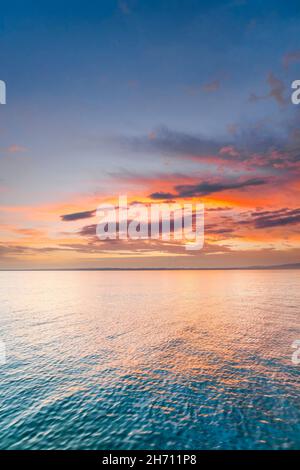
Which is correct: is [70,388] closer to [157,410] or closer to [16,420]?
[16,420]

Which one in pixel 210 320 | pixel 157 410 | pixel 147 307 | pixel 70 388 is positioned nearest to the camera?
pixel 157 410

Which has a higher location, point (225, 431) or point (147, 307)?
point (225, 431)

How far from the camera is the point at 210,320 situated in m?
76.3

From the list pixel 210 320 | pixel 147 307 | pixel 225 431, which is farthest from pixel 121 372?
pixel 147 307

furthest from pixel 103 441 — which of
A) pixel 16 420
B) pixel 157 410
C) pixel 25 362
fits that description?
pixel 25 362

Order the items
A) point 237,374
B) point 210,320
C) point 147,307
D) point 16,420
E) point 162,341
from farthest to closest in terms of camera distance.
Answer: point 147,307 < point 210,320 < point 162,341 < point 237,374 < point 16,420

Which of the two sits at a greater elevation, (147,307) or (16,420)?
(16,420)

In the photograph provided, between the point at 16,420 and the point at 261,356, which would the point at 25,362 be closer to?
the point at 16,420
